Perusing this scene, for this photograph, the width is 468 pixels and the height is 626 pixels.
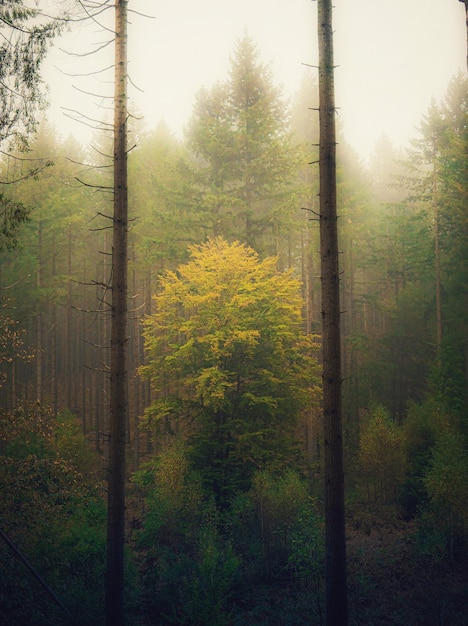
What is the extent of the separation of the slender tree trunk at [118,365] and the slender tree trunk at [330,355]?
351cm

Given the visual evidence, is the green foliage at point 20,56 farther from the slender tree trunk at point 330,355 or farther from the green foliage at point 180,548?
the green foliage at point 180,548

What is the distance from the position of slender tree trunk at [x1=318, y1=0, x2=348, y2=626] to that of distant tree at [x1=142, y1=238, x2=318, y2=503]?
7897 mm

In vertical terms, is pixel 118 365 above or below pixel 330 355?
below

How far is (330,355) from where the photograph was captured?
23.2 ft

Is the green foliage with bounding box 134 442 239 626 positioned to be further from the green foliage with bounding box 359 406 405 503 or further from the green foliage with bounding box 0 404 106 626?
the green foliage with bounding box 359 406 405 503

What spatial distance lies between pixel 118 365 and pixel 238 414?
8.88 m

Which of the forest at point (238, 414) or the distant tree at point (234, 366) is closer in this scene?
the forest at point (238, 414)

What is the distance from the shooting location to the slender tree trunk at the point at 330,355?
6695mm

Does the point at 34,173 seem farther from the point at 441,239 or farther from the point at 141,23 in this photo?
the point at 441,239

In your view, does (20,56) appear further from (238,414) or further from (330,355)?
(238,414)

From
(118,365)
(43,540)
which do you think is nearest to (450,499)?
(118,365)

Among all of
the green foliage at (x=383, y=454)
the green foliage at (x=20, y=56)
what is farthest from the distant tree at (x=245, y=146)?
the green foliage at (x=20, y=56)

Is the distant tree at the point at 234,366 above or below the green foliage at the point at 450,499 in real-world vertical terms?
above

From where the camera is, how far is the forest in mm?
9066
